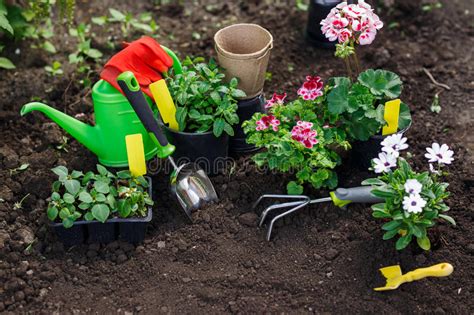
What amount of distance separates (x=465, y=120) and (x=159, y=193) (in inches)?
59.8

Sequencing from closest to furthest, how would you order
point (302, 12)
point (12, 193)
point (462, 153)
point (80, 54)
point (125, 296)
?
point (125, 296)
point (12, 193)
point (462, 153)
point (80, 54)
point (302, 12)

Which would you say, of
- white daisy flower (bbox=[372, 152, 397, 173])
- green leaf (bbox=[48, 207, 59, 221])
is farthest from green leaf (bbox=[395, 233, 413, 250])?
green leaf (bbox=[48, 207, 59, 221])

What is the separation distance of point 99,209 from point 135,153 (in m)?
0.28

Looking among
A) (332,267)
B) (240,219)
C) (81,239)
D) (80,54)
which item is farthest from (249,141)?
(80,54)

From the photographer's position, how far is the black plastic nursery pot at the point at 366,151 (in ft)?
9.08

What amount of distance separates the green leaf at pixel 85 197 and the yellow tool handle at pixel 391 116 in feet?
3.98

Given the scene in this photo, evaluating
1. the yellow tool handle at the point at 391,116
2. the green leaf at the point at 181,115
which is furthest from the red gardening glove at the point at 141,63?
the yellow tool handle at the point at 391,116

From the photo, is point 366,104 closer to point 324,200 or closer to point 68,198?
point 324,200

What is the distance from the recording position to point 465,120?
3.19 meters

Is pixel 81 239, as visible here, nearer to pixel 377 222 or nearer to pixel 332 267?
pixel 332 267

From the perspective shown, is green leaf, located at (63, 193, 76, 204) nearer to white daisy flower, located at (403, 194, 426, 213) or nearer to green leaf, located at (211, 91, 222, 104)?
green leaf, located at (211, 91, 222, 104)

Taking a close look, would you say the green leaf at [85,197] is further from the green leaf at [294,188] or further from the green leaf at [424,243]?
the green leaf at [424,243]

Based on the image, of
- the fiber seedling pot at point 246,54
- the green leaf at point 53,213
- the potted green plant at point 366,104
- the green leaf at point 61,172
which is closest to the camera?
the green leaf at point 53,213

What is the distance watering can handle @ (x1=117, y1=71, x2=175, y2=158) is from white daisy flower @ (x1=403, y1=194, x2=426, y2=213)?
0.96 meters
